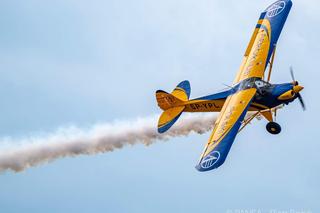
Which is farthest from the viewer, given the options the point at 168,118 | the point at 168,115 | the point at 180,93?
the point at 180,93

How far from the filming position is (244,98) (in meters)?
41.6

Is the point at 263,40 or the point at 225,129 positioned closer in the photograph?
the point at 225,129

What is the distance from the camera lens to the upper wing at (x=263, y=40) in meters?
44.0

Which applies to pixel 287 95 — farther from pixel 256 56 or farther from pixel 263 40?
pixel 263 40

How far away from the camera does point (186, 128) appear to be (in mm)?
47250

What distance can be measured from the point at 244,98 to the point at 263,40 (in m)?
5.38

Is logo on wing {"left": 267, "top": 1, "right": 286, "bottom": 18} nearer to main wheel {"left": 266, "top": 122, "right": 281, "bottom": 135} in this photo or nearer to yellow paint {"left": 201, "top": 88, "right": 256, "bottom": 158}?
yellow paint {"left": 201, "top": 88, "right": 256, "bottom": 158}

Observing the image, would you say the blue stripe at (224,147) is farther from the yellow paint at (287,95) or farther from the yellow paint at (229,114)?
the yellow paint at (287,95)

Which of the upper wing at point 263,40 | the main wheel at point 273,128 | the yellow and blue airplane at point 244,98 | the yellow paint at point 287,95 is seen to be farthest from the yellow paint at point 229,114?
the upper wing at point 263,40

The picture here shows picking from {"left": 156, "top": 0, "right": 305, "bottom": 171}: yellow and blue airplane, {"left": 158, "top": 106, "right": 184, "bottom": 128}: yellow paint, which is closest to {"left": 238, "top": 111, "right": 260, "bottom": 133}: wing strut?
{"left": 156, "top": 0, "right": 305, "bottom": 171}: yellow and blue airplane

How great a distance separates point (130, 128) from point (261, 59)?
25.4ft

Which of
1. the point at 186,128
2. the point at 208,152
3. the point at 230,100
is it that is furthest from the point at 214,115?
the point at 208,152

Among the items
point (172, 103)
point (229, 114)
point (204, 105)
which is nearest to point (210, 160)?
point (229, 114)

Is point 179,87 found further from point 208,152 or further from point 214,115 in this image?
point 208,152
